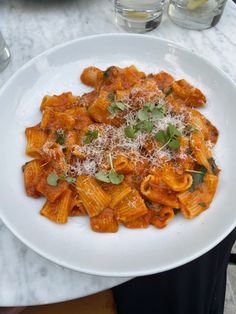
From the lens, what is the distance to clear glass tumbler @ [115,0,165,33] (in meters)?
1.33

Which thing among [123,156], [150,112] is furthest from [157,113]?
[123,156]

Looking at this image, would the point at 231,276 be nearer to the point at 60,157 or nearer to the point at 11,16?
the point at 60,157

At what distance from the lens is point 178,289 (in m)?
1.06

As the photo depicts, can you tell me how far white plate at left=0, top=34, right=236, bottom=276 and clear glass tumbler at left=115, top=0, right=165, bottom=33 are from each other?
199 millimetres

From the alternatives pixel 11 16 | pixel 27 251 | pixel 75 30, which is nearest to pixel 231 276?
pixel 27 251

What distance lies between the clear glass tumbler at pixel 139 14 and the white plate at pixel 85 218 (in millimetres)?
199

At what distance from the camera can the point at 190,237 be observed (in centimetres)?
84

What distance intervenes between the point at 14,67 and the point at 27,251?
0.71 metres

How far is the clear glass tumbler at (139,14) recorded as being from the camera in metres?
1.33

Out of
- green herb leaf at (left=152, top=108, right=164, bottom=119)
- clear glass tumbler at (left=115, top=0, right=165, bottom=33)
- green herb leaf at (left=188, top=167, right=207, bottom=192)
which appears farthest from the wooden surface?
clear glass tumbler at (left=115, top=0, right=165, bottom=33)

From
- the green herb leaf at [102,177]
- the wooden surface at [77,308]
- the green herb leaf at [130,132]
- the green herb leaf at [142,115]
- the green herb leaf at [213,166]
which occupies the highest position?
the green herb leaf at [142,115]

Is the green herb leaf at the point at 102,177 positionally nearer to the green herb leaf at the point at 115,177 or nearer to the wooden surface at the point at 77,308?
the green herb leaf at the point at 115,177

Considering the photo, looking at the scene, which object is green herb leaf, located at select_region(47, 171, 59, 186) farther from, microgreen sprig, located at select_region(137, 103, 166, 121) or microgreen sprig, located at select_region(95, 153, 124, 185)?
microgreen sprig, located at select_region(137, 103, 166, 121)

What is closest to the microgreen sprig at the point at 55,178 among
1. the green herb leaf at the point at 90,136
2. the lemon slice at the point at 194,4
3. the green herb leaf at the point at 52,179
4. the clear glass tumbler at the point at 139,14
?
the green herb leaf at the point at 52,179
